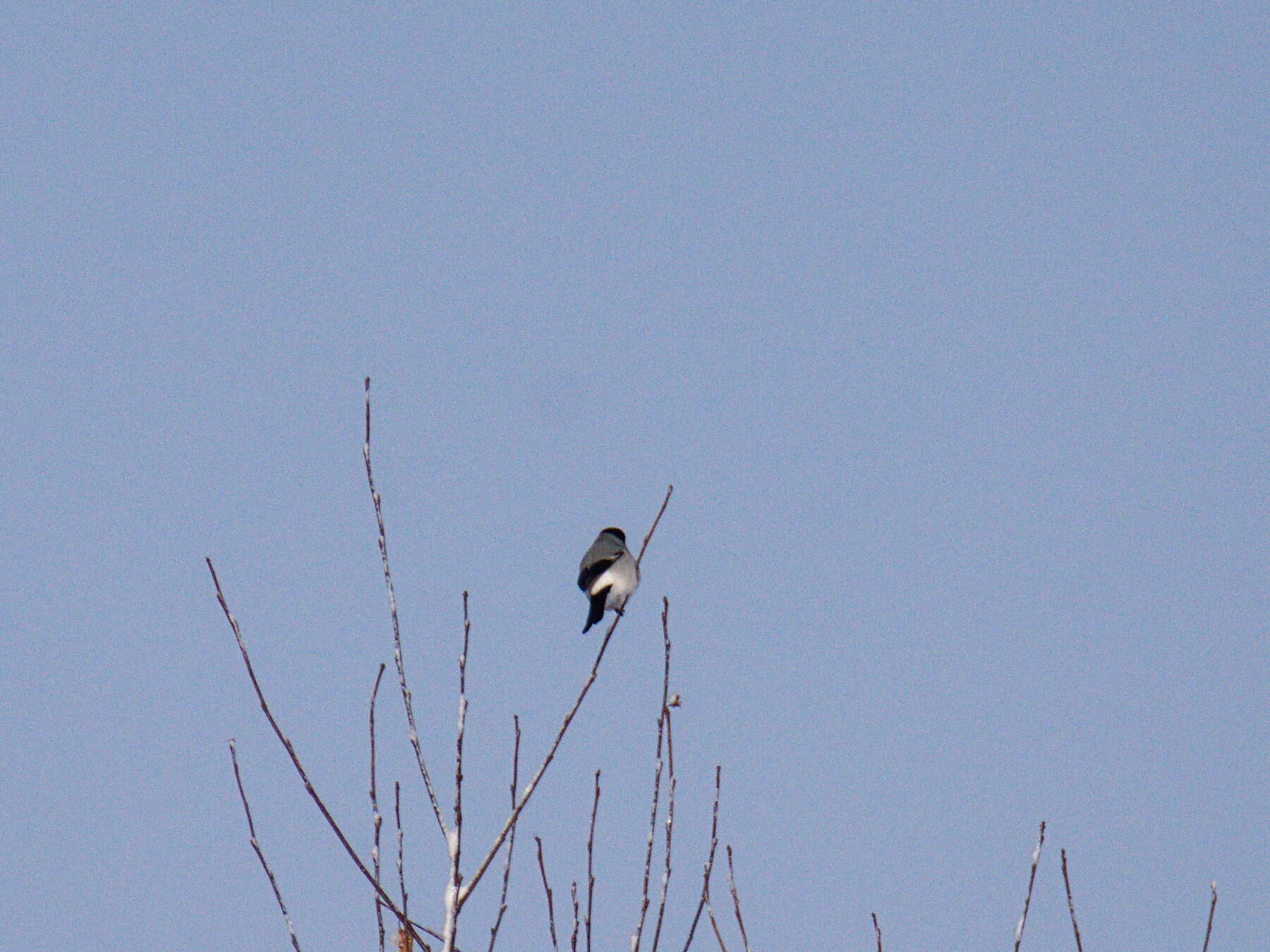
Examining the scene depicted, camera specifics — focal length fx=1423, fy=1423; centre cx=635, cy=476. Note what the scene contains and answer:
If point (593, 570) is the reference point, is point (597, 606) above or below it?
below

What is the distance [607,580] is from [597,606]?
178mm

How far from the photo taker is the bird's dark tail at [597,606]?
802 centimetres

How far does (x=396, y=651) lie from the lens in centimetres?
321

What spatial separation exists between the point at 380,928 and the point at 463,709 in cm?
56

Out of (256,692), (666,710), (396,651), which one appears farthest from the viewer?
(666,710)

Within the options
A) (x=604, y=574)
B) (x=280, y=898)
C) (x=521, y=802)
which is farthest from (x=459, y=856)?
(x=604, y=574)

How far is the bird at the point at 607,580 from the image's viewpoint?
8.02 m

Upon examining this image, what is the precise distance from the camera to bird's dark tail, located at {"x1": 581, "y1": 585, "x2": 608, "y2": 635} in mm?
8016

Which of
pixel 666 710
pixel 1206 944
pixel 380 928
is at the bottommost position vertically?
pixel 1206 944

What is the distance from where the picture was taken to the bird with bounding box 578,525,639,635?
802 centimetres

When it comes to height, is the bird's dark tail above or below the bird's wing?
below

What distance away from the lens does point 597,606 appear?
26.5ft

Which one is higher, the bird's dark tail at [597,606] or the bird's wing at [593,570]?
the bird's wing at [593,570]

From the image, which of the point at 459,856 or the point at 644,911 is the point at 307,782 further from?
the point at 644,911
